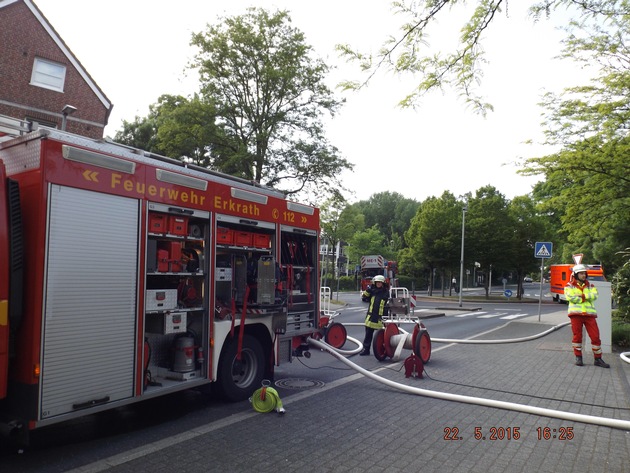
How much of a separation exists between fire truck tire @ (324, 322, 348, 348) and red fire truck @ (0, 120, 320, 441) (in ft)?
9.82

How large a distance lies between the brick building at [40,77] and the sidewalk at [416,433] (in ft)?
60.4

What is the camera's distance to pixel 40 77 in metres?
20.8

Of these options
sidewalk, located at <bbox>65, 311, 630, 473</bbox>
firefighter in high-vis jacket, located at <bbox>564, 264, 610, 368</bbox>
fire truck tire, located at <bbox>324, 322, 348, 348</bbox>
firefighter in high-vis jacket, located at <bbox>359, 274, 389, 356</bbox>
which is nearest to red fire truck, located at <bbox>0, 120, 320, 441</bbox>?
sidewalk, located at <bbox>65, 311, 630, 473</bbox>

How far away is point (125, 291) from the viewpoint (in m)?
4.64

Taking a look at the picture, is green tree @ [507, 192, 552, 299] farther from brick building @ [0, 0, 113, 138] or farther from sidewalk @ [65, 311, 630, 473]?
sidewalk @ [65, 311, 630, 473]

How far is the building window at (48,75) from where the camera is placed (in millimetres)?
20672

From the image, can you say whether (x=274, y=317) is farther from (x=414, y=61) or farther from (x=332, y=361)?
(x=414, y=61)

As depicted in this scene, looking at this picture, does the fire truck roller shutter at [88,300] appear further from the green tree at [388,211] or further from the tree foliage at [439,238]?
the green tree at [388,211]

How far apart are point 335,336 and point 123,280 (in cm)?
613

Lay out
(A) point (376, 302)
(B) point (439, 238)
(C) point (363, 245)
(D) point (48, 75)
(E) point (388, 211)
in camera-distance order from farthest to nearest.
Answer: (E) point (388, 211)
(C) point (363, 245)
(B) point (439, 238)
(D) point (48, 75)
(A) point (376, 302)

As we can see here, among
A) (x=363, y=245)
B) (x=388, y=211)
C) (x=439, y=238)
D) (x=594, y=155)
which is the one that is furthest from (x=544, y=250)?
(x=388, y=211)

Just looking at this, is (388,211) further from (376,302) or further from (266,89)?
(376,302)

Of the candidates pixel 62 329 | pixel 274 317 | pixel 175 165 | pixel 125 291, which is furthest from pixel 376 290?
pixel 62 329

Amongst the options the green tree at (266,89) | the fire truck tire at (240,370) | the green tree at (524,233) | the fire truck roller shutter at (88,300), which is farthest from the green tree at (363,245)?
the fire truck roller shutter at (88,300)
